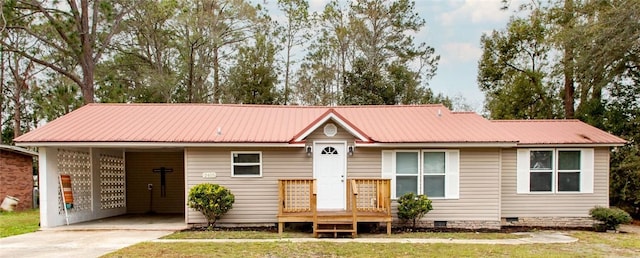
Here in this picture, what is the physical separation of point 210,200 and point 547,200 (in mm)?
8730

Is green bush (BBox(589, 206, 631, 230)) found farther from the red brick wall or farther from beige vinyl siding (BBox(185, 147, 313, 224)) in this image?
the red brick wall

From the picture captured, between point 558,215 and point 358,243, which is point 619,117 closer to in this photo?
point 558,215

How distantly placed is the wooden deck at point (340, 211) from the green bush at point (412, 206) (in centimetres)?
54

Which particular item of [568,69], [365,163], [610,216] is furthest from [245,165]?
[568,69]

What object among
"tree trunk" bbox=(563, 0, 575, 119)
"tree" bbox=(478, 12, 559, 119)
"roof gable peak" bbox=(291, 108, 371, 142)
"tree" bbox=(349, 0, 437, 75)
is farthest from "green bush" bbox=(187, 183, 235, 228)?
"tree" bbox=(349, 0, 437, 75)

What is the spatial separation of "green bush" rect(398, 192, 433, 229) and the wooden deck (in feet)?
1.76

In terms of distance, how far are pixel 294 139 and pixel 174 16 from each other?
50.2 feet

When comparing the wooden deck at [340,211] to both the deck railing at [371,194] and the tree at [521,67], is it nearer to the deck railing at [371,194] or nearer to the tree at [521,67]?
the deck railing at [371,194]

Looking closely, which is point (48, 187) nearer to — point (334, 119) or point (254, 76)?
point (334, 119)

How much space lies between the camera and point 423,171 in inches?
420

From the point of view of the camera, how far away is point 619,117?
15.4 metres

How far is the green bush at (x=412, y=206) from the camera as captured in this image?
392 inches

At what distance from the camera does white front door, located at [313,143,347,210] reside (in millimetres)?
10484

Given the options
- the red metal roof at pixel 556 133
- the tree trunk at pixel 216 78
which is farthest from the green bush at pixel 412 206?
the tree trunk at pixel 216 78
